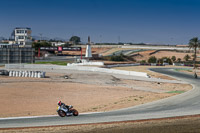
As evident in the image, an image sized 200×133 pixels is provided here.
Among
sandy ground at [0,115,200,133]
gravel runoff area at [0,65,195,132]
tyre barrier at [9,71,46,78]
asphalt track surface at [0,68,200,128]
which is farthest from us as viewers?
tyre barrier at [9,71,46,78]

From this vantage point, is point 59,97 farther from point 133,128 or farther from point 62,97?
point 133,128

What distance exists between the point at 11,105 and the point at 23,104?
1156 mm

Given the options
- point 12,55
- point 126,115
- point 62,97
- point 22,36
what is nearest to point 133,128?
point 126,115

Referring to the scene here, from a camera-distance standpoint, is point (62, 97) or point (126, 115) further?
point (62, 97)

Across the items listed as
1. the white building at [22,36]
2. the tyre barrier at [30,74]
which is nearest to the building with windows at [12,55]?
the tyre barrier at [30,74]

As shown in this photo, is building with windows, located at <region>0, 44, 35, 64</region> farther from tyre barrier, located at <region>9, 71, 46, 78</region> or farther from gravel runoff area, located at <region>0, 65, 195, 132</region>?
gravel runoff area, located at <region>0, 65, 195, 132</region>

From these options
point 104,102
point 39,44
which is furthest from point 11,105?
point 39,44

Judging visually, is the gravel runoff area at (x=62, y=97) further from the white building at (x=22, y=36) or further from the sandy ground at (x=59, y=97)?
the white building at (x=22, y=36)

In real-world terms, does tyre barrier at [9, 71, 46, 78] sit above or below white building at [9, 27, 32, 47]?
below

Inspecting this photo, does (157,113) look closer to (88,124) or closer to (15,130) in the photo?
(88,124)

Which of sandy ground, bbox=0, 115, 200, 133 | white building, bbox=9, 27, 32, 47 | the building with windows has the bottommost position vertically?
sandy ground, bbox=0, 115, 200, 133

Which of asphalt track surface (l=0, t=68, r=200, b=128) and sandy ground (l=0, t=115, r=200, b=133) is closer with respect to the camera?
sandy ground (l=0, t=115, r=200, b=133)

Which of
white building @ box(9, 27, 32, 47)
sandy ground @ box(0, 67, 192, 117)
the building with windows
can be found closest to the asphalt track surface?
sandy ground @ box(0, 67, 192, 117)

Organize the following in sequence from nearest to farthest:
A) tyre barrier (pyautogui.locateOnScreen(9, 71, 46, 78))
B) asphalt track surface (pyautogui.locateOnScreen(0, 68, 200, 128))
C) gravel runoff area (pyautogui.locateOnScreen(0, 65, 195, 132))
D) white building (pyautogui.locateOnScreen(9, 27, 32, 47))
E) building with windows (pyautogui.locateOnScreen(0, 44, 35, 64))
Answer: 1. asphalt track surface (pyautogui.locateOnScreen(0, 68, 200, 128))
2. gravel runoff area (pyautogui.locateOnScreen(0, 65, 195, 132))
3. building with windows (pyautogui.locateOnScreen(0, 44, 35, 64))
4. tyre barrier (pyautogui.locateOnScreen(9, 71, 46, 78))
5. white building (pyautogui.locateOnScreen(9, 27, 32, 47))
